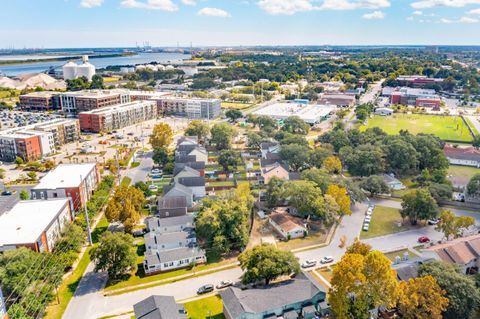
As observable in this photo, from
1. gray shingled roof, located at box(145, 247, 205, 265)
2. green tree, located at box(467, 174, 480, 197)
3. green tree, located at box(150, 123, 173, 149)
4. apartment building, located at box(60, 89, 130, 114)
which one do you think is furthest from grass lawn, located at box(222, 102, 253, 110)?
gray shingled roof, located at box(145, 247, 205, 265)

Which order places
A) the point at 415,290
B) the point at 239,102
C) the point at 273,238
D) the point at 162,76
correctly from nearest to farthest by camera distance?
the point at 415,290
the point at 273,238
the point at 239,102
the point at 162,76

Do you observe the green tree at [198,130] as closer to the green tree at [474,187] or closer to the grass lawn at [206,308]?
the green tree at [474,187]

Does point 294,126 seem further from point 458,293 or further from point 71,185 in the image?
point 458,293

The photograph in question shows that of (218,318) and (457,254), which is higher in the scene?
(457,254)

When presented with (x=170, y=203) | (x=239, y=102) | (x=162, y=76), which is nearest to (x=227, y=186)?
(x=170, y=203)

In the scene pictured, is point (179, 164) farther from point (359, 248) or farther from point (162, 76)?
point (162, 76)

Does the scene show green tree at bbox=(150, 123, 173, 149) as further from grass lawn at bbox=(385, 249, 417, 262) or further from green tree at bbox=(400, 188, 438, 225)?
grass lawn at bbox=(385, 249, 417, 262)

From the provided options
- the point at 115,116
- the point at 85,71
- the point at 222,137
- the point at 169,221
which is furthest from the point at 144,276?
the point at 85,71
